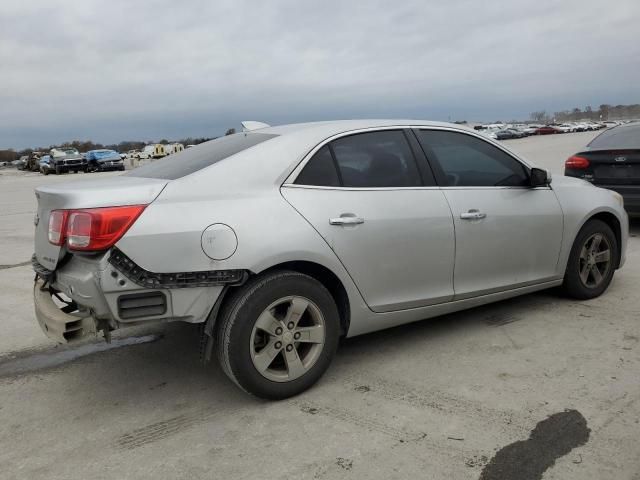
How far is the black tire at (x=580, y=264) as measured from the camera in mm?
4793

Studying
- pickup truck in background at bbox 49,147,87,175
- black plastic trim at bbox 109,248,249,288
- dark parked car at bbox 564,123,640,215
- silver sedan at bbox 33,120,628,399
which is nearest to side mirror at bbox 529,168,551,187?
silver sedan at bbox 33,120,628,399

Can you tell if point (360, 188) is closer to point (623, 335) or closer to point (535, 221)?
point (535, 221)

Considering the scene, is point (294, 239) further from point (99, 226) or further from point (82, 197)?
point (82, 197)

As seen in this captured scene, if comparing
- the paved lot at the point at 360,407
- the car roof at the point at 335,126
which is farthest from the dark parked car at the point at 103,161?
the car roof at the point at 335,126

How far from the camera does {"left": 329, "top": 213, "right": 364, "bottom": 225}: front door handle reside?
342 cm

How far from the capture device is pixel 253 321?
3.13 meters

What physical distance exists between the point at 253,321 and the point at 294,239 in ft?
1.66

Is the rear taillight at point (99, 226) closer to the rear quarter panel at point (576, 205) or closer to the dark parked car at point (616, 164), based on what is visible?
the rear quarter panel at point (576, 205)

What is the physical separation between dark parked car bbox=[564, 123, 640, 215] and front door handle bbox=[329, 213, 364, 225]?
5324mm

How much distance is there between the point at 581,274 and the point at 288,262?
9.37 feet

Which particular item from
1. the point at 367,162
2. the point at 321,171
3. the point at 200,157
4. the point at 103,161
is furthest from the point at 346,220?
the point at 103,161

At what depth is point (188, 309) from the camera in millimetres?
3051

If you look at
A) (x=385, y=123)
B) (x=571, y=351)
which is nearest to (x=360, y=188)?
(x=385, y=123)

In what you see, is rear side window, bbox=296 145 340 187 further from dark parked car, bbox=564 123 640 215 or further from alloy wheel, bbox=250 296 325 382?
dark parked car, bbox=564 123 640 215
